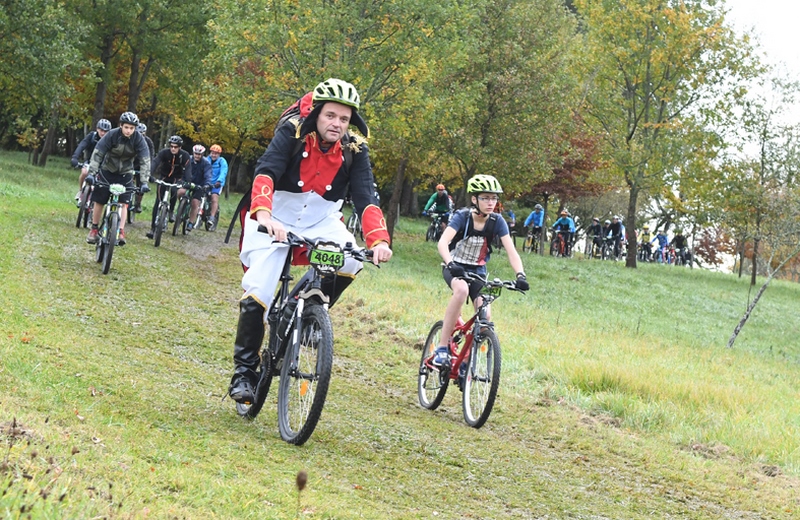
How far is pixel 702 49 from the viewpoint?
40.2 meters

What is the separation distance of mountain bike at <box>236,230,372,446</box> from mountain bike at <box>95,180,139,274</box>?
758 centimetres

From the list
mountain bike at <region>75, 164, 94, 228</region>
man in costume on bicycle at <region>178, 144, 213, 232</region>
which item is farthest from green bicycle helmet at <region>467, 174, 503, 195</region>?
man in costume on bicycle at <region>178, 144, 213, 232</region>

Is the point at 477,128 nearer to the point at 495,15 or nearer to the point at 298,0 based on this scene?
the point at 495,15

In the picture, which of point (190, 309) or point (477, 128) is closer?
point (190, 309)

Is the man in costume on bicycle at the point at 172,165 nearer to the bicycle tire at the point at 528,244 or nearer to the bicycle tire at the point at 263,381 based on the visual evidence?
the bicycle tire at the point at 263,381

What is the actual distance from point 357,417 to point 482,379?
4.42 ft

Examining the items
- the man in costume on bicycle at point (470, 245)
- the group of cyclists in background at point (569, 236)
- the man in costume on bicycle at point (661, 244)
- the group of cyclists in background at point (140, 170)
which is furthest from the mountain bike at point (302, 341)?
the man in costume on bicycle at point (661, 244)

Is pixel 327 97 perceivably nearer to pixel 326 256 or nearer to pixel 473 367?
pixel 326 256

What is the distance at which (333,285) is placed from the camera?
6457mm

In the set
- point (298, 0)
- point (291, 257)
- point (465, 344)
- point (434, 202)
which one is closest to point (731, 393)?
point (465, 344)

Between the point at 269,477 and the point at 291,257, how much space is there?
5.47 feet

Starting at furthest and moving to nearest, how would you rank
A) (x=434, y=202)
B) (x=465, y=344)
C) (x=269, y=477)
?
1. (x=434, y=202)
2. (x=465, y=344)
3. (x=269, y=477)

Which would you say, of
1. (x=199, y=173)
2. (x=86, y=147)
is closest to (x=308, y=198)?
(x=199, y=173)

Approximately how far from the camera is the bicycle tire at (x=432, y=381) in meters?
9.12
